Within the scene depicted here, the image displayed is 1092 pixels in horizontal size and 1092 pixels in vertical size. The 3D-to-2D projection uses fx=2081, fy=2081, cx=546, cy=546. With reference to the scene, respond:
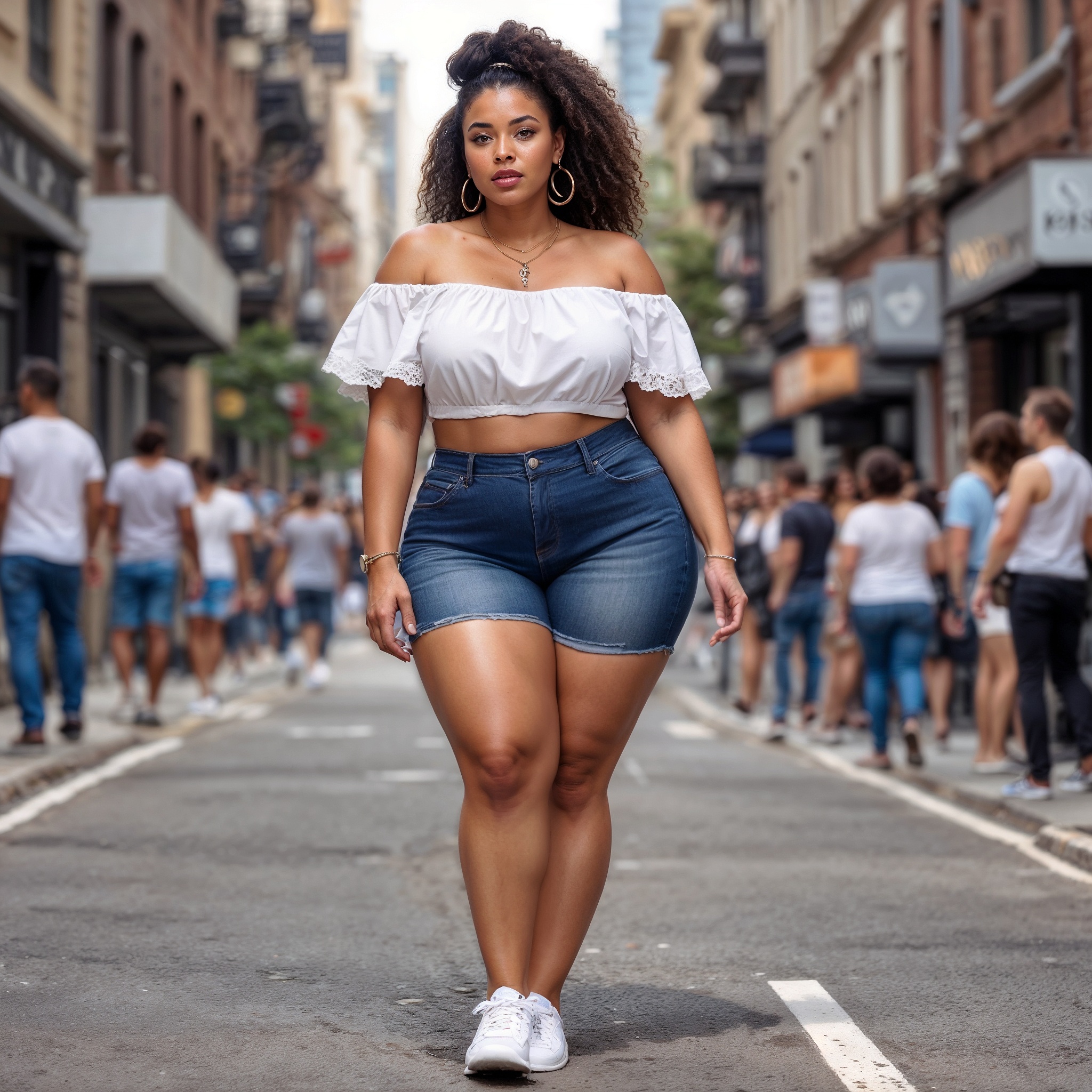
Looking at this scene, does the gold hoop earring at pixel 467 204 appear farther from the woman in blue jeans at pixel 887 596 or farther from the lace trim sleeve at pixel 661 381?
the woman in blue jeans at pixel 887 596

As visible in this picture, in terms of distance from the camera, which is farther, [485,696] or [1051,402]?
[1051,402]

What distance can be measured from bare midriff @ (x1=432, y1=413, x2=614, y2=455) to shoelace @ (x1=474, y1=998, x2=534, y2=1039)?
1144mm

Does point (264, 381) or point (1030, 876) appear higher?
point (264, 381)

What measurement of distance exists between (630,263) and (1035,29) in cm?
1702

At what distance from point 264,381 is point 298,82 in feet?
29.7

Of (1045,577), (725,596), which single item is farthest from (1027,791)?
(725,596)

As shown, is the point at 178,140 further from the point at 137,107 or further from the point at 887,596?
the point at 887,596

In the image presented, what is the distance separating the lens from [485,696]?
167 inches

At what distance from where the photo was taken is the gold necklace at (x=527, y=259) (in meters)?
4.51

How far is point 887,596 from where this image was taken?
39.2 ft

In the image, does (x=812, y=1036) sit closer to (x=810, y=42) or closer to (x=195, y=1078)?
(x=195, y=1078)

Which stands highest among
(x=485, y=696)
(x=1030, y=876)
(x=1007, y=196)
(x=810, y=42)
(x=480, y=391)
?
(x=810, y=42)

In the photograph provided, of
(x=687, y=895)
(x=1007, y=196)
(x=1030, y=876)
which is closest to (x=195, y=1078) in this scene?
(x=687, y=895)

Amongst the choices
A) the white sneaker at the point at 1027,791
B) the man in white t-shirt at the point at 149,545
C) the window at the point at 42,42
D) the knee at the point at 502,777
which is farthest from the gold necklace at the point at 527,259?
the window at the point at 42,42
